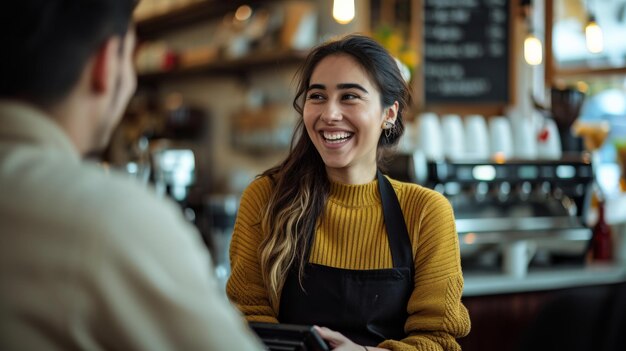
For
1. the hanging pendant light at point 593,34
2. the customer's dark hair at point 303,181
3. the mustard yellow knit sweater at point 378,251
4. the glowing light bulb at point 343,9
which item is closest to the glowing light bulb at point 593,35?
the hanging pendant light at point 593,34

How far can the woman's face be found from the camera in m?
1.68

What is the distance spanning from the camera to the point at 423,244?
165 cm

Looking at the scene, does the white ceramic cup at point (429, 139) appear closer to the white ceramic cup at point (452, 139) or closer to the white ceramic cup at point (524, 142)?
the white ceramic cup at point (452, 139)

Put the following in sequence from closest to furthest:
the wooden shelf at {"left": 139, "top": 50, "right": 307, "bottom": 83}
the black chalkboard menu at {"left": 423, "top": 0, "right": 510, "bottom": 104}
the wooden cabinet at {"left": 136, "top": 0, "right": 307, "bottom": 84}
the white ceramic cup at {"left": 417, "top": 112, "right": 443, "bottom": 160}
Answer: the white ceramic cup at {"left": 417, "top": 112, "right": 443, "bottom": 160} → the black chalkboard menu at {"left": 423, "top": 0, "right": 510, "bottom": 104} → the wooden shelf at {"left": 139, "top": 50, "right": 307, "bottom": 83} → the wooden cabinet at {"left": 136, "top": 0, "right": 307, "bottom": 84}

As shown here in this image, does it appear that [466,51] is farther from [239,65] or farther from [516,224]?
[516,224]

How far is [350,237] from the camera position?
5.53 ft

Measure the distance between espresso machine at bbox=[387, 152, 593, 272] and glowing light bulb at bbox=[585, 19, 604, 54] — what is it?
0.73 meters

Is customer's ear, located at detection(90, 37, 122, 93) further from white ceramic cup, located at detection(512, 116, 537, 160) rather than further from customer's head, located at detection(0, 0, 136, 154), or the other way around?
white ceramic cup, located at detection(512, 116, 537, 160)

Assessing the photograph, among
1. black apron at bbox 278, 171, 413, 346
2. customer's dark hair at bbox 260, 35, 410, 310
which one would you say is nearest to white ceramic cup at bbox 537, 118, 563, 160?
customer's dark hair at bbox 260, 35, 410, 310

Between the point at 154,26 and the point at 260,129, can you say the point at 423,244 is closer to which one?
the point at 260,129

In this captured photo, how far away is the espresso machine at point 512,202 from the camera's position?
3.07m

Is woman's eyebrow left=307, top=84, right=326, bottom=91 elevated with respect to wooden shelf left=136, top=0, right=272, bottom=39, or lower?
lower

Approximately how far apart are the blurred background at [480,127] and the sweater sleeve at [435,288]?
0.54 meters

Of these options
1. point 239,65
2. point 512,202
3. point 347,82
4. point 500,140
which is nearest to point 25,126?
point 347,82
